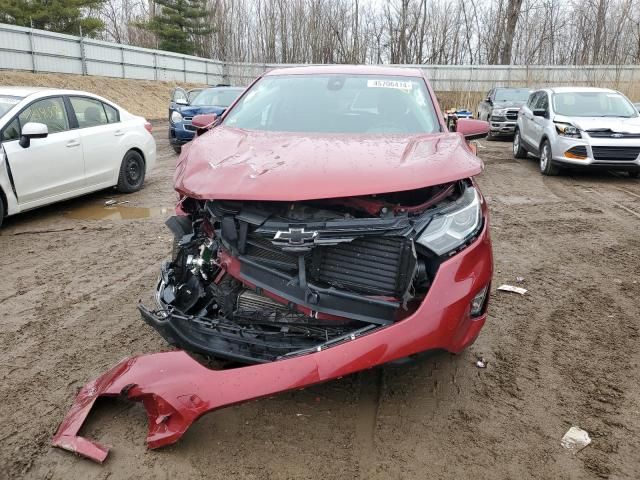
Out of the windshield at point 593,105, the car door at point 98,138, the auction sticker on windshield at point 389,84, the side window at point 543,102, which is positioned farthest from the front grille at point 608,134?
the car door at point 98,138

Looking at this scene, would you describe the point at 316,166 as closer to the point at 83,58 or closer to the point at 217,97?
the point at 217,97

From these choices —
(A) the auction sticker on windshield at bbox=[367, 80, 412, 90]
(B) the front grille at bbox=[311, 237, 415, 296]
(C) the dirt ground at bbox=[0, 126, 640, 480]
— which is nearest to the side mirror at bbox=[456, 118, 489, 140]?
(A) the auction sticker on windshield at bbox=[367, 80, 412, 90]

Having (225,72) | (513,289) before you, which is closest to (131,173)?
(513,289)

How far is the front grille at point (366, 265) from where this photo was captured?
240cm

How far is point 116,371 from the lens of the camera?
2561mm

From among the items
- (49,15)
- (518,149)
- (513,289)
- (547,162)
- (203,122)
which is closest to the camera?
(513,289)

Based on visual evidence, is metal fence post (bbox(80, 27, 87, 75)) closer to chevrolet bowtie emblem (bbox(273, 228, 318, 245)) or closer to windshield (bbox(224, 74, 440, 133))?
windshield (bbox(224, 74, 440, 133))

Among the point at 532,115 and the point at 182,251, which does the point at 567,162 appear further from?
the point at 182,251

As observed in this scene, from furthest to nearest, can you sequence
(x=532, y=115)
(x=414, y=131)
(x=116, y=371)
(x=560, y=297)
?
1. (x=532, y=115)
2. (x=560, y=297)
3. (x=414, y=131)
4. (x=116, y=371)

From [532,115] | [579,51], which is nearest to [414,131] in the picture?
[532,115]

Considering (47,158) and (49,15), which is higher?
(49,15)

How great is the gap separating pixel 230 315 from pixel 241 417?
528 millimetres

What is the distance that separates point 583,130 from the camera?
8.98 m

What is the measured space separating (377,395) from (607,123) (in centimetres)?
836
